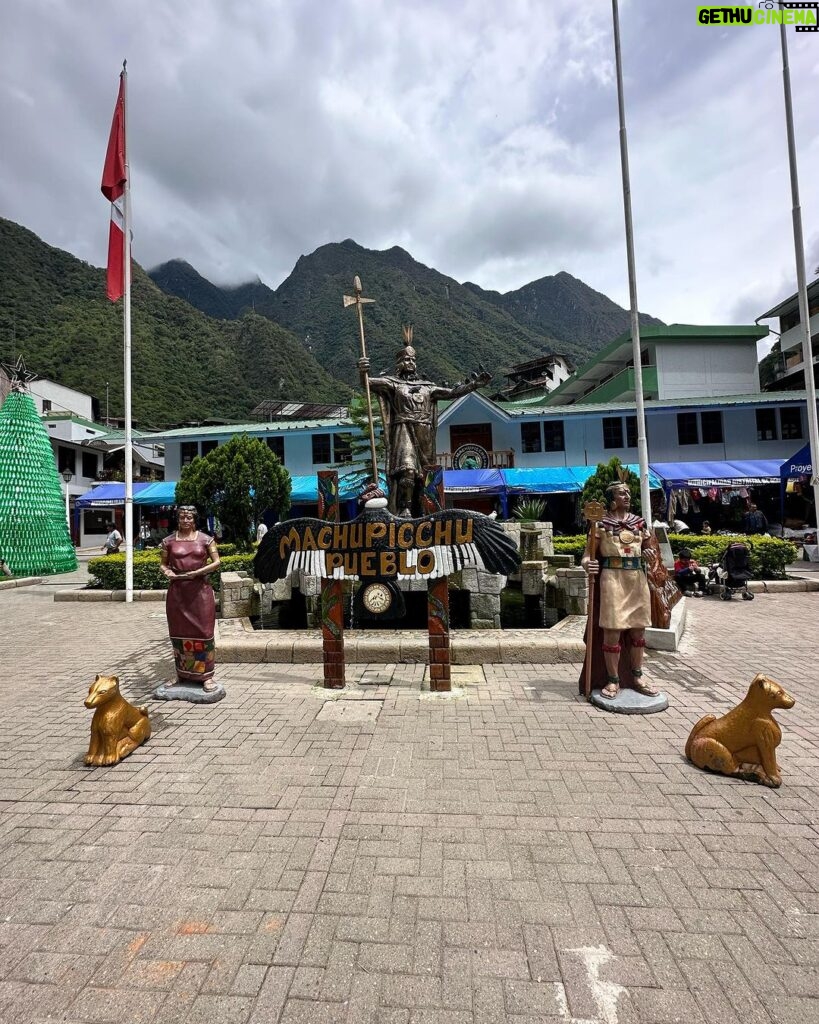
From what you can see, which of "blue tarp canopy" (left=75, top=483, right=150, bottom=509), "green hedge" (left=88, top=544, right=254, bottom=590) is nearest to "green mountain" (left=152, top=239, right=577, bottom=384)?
"blue tarp canopy" (left=75, top=483, right=150, bottom=509)

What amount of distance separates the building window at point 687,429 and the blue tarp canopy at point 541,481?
561cm

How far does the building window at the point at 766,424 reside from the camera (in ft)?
74.8

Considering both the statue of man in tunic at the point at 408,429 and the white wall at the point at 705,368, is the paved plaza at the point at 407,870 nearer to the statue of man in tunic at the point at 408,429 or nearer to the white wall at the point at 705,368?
the statue of man in tunic at the point at 408,429

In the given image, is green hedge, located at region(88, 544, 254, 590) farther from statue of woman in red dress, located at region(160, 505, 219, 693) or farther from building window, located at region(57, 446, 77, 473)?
building window, located at region(57, 446, 77, 473)

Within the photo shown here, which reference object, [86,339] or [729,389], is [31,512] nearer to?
[729,389]

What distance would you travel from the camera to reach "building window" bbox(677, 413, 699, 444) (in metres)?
23.1

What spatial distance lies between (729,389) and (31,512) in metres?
33.3

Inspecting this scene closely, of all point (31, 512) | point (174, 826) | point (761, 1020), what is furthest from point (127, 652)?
point (31, 512)

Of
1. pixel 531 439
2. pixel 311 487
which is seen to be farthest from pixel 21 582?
pixel 531 439

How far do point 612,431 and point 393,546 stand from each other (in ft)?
69.8

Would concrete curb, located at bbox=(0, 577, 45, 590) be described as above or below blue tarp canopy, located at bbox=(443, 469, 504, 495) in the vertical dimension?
below

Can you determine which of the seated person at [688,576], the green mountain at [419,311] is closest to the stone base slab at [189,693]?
the seated person at [688,576]

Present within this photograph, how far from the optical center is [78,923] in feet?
7.85

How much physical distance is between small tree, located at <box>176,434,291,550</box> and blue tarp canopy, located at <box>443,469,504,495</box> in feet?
26.0
